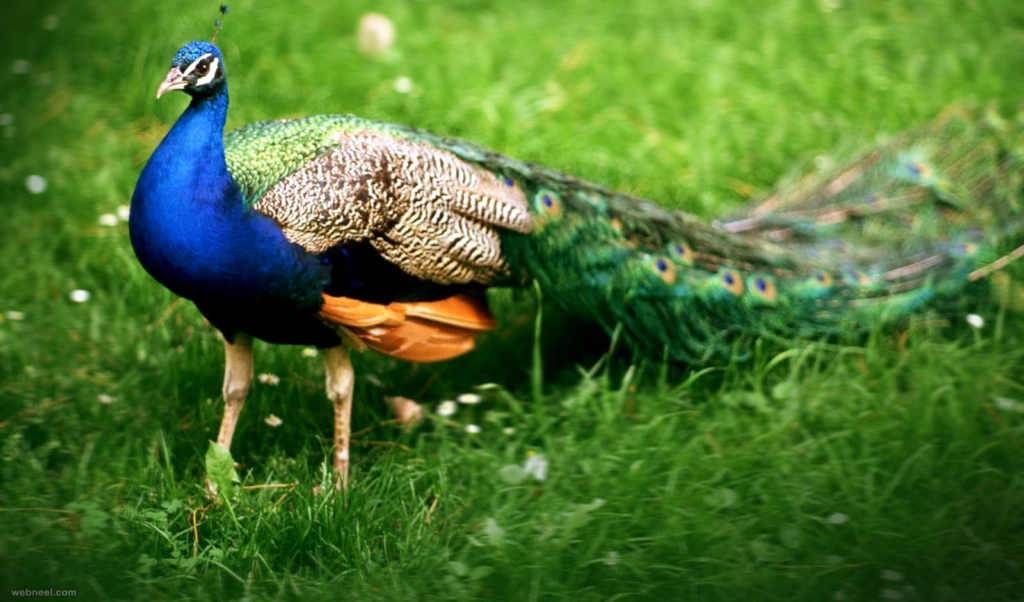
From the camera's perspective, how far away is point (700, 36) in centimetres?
604

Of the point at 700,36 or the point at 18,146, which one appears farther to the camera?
the point at 700,36

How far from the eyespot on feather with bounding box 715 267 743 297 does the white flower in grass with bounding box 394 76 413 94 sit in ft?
7.42

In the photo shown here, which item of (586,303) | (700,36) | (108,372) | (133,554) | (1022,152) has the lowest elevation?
(133,554)

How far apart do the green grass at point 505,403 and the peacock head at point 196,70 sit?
3.59 feet

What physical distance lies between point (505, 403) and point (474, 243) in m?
0.76

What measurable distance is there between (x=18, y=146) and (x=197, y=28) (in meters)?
0.99

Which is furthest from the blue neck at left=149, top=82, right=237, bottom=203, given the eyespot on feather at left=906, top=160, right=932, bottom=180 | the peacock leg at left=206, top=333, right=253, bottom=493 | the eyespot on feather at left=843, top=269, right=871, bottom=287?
the eyespot on feather at left=906, top=160, right=932, bottom=180

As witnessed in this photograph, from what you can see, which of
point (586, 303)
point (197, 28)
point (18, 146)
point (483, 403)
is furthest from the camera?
point (197, 28)

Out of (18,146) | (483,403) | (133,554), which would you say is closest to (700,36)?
(483,403)

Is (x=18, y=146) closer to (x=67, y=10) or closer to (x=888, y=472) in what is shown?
(x=67, y=10)

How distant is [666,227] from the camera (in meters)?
3.75

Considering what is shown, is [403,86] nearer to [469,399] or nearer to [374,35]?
[374,35]
